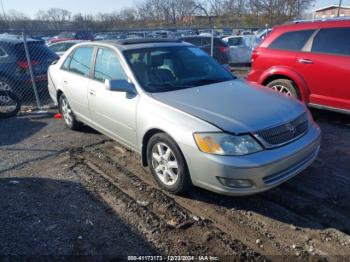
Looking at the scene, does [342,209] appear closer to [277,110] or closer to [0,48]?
[277,110]

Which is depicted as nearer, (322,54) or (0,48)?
(322,54)

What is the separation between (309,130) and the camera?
345 centimetres

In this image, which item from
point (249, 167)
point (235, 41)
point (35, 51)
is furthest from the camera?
point (235, 41)

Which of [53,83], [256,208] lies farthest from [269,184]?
[53,83]

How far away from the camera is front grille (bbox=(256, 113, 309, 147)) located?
9.57 feet

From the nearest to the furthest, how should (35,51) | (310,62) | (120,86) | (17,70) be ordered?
(120,86) < (310,62) < (17,70) < (35,51)

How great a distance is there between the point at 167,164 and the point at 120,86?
3.64 feet

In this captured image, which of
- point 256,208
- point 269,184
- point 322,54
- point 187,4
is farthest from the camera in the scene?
point 187,4

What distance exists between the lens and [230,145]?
284 centimetres

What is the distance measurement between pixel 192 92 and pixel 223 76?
0.90 metres

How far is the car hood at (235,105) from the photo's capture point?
2.97 m

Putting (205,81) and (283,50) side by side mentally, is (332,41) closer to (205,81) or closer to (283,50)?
(283,50)

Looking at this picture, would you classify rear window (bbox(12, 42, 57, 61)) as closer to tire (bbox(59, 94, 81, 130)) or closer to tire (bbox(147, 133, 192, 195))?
tire (bbox(59, 94, 81, 130))

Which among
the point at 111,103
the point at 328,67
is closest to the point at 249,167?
the point at 111,103
